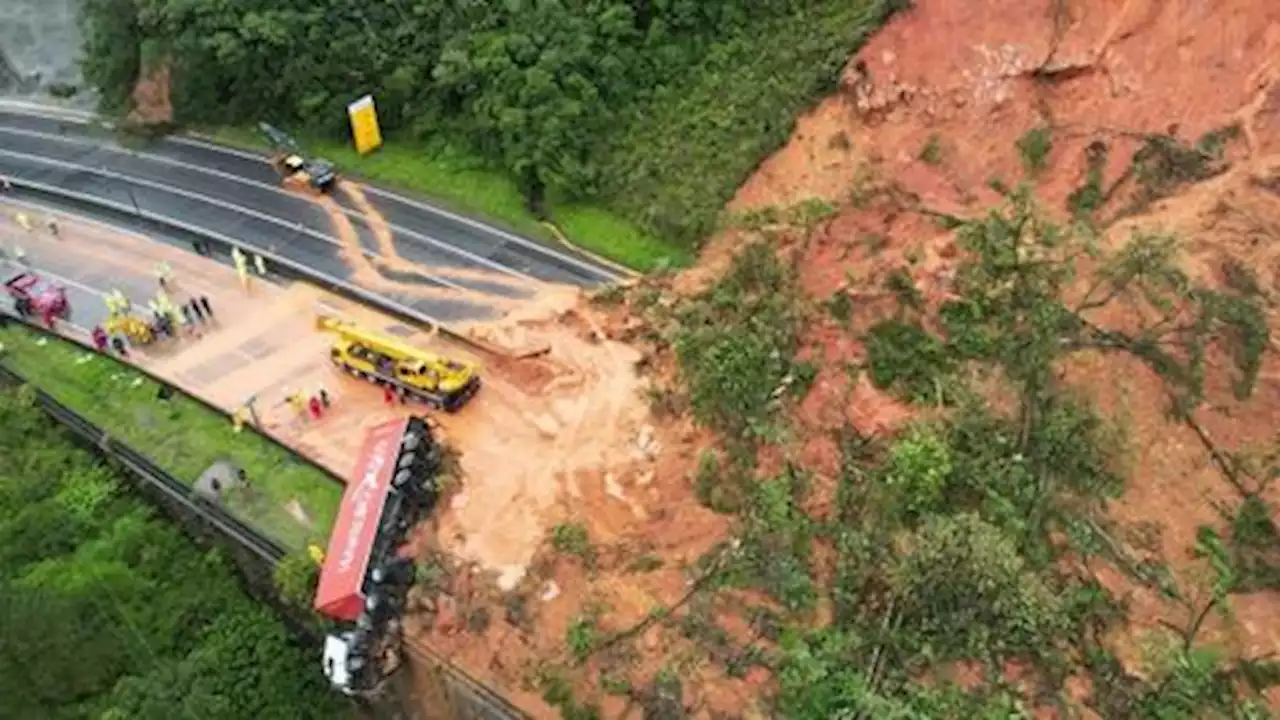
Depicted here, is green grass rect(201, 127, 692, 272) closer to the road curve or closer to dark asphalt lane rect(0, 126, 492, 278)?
the road curve

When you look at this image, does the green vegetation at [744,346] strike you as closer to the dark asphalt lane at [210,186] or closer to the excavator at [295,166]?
the dark asphalt lane at [210,186]

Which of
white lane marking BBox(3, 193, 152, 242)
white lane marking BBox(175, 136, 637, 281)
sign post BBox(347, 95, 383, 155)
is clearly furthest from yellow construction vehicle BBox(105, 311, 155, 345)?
sign post BBox(347, 95, 383, 155)

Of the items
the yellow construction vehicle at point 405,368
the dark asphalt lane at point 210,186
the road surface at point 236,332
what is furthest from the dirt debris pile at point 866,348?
the dark asphalt lane at point 210,186

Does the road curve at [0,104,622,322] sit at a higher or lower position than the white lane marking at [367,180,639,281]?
lower

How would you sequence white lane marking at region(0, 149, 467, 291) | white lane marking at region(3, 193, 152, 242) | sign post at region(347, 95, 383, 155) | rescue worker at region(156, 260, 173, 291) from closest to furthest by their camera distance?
rescue worker at region(156, 260, 173, 291), white lane marking at region(0, 149, 467, 291), white lane marking at region(3, 193, 152, 242), sign post at region(347, 95, 383, 155)

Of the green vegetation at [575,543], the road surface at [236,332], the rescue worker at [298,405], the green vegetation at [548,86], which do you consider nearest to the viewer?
the green vegetation at [575,543]

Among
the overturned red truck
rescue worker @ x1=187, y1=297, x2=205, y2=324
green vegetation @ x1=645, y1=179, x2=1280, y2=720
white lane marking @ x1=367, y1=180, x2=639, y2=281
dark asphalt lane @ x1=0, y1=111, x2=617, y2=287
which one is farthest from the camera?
dark asphalt lane @ x1=0, y1=111, x2=617, y2=287
